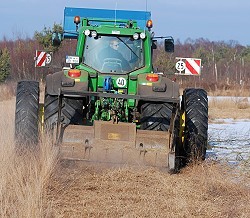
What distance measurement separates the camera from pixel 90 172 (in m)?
6.96

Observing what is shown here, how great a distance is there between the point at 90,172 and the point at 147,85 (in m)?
1.45

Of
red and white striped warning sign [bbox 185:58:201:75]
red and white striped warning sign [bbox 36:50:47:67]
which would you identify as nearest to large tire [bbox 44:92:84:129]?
red and white striped warning sign [bbox 36:50:47:67]

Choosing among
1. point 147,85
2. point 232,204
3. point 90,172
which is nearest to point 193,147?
point 147,85

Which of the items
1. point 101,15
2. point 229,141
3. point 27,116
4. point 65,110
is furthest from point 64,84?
point 101,15

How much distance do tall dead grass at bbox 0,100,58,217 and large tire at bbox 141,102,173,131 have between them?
1.48 metres

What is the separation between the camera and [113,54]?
8.42 meters

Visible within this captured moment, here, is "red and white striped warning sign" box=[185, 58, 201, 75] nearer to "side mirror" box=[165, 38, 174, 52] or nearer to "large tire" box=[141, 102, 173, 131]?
"side mirror" box=[165, 38, 174, 52]

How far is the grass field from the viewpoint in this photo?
5.11m

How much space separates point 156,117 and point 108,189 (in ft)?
6.27

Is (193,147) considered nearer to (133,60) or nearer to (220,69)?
(133,60)

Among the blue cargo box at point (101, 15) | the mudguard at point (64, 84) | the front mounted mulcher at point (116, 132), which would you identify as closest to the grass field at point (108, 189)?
the front mounted mulcher at point (116, 132)

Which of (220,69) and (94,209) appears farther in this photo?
(220,69)

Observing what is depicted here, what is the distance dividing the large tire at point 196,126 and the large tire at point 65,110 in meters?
1.49

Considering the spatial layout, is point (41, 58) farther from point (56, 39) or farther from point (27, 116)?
point (27, 116)
